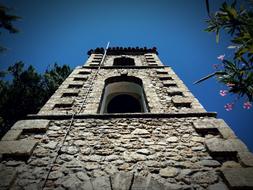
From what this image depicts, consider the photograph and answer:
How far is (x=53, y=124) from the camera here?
4.34 meters

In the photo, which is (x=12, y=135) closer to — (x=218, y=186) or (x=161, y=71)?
(x=218, y=186)

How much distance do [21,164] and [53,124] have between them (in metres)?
1.20

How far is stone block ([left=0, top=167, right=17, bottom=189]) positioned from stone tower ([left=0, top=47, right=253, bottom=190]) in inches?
0.5

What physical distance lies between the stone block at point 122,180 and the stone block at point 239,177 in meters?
1.46

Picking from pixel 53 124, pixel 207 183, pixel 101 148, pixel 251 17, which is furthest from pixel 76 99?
pixel 251 17

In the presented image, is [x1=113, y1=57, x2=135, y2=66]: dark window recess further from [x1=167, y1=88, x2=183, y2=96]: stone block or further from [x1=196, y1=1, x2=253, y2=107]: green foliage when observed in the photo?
[x1=196, y1=1, x2=253, y2=107]: green foliage

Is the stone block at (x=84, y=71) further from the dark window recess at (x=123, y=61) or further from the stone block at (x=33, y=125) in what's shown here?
the stone block at (x=33, y=125)

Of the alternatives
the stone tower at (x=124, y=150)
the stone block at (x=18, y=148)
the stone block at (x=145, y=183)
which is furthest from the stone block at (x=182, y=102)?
the stone block at (x=18, y=148)

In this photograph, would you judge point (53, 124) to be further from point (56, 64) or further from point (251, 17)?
point (56, 64)

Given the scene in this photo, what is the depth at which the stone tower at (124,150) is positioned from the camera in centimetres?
300

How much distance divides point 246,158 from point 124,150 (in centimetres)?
206

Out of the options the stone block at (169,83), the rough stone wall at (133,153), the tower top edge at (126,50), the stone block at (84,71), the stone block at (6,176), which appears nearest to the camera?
the stone block at (6,176)

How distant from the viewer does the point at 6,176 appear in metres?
2.96

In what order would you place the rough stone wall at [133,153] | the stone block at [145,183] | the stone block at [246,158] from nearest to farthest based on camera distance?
1. the stone block at [145,183]
2. the rough stone wall at [133,153]
3. the stone block at [246,158]
